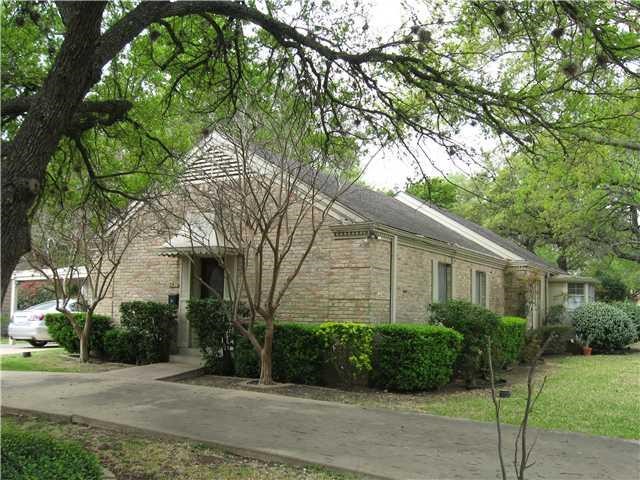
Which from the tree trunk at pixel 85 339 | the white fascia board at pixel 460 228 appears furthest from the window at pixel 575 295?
the tree trunk at pixel 85 339

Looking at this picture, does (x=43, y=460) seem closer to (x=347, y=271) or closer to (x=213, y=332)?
(x=213, y=332)

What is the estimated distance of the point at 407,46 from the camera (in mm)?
8398

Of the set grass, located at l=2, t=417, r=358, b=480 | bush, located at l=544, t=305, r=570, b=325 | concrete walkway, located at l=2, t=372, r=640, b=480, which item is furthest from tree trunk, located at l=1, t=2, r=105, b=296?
bush, located at l=544, t=305, r=570, b=325

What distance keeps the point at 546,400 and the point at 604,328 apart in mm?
12673

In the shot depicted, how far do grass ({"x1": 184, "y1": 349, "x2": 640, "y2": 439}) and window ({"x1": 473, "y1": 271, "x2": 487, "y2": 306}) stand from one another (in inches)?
184

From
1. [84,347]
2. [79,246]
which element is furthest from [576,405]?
[84,347]

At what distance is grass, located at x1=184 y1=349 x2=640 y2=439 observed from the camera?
881 centimetres

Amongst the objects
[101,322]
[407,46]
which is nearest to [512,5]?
[407,46]

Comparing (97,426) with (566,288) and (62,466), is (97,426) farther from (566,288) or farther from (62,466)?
(566,288)

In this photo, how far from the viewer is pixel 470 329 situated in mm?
12648

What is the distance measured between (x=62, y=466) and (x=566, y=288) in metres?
25.0

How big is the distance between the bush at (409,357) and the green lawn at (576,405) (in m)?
0.56

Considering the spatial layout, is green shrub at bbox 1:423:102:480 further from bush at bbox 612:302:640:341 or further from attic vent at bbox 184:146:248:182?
bush at bbox 612:302:640:341

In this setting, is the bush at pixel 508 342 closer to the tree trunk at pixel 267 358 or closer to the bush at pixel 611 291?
the tree trunk at pixel 267 358
